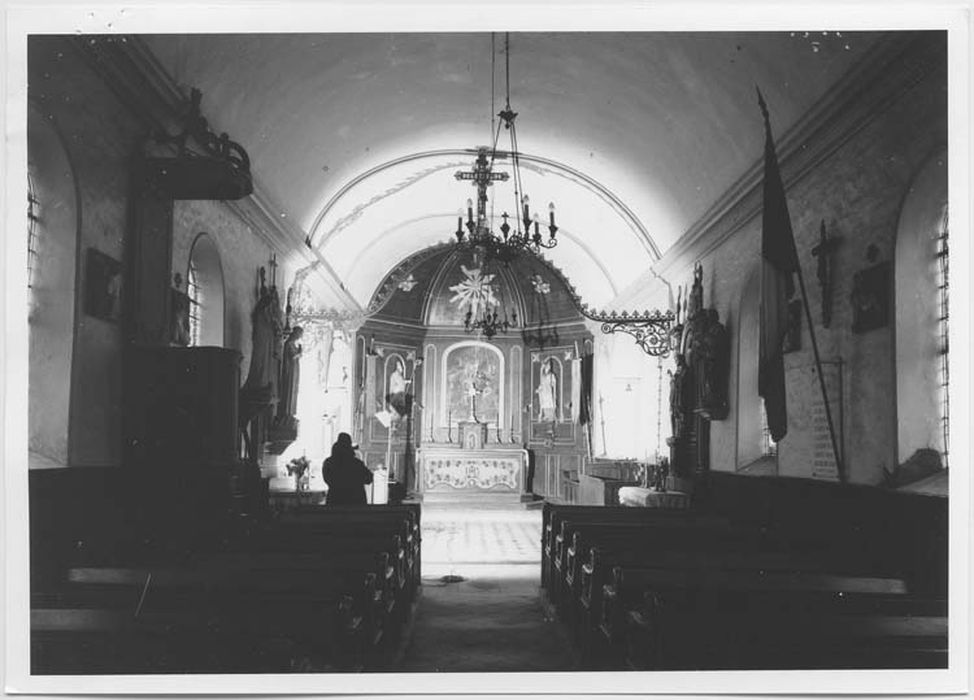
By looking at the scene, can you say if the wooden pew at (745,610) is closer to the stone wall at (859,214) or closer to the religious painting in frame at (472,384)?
the stone wall at (859,214)

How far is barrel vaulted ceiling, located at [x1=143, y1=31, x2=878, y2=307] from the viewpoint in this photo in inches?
209

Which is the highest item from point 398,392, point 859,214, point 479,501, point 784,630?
point 859,214

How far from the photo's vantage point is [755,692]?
3.78 m

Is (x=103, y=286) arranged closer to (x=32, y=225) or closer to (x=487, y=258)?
(x=32, y=225)

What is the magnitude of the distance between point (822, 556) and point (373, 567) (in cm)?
269

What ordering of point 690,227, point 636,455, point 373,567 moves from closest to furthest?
point 373,567, point 690,227, point 636,455

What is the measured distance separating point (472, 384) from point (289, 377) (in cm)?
934

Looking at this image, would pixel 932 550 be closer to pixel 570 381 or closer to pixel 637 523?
pixel 637 523

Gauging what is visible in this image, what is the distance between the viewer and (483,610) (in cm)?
695

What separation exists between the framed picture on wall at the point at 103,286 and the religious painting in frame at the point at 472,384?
42.2 ft

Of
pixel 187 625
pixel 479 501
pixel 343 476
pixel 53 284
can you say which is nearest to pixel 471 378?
pixel 479 501

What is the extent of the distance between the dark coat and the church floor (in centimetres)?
107

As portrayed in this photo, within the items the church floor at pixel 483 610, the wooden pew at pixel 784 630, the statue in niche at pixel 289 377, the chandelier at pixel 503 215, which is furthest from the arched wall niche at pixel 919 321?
the statue in niche at pixel 289 377

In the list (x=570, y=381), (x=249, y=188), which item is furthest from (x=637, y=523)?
(x=570, y=381)
